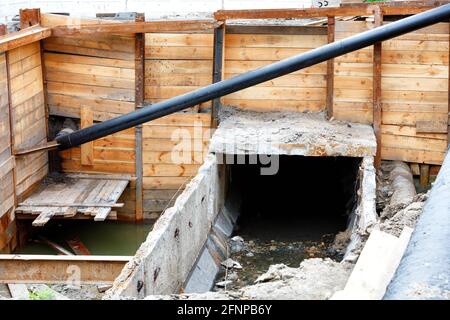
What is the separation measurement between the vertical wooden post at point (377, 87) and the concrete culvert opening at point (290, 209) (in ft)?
1.52

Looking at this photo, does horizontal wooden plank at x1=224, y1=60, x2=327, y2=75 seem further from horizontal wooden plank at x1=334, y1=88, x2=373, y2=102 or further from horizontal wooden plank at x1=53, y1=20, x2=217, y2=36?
horizontal wooden plank at x1=53, y1=20, x2=217, y2=36

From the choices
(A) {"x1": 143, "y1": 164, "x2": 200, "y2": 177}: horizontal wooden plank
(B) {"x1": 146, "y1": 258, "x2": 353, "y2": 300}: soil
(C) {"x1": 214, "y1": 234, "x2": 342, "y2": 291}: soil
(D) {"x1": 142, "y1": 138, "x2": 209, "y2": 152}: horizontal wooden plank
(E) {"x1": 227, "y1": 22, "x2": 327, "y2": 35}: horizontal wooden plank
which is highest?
(E) {"x1": 227, "y1": 22, "x2": 327, "y2": 35}: horizontal wooden plank

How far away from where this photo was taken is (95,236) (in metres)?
12.7

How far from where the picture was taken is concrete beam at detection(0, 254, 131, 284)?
317 inches

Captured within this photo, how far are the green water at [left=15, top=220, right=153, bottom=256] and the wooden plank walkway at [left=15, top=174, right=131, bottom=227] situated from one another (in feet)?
2.27

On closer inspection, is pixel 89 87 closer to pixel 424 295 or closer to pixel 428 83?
pixel 428 83

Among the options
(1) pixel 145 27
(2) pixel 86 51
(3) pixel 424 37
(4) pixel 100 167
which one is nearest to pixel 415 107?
(3) pixel 424 37

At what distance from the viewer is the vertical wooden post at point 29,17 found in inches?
478

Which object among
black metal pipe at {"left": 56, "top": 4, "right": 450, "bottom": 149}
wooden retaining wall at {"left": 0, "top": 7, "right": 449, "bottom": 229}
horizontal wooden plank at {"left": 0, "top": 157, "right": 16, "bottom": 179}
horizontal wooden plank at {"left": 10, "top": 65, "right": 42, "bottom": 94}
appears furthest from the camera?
wooden retaining wall at {"left": 0, "top": 7, "right": 449, "bottom": 229}

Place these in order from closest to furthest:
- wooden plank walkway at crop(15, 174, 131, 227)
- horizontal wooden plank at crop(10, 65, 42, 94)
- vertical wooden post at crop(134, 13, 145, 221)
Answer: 1. wooden plank walkway at crop(15, 174, 131, 227)
2. horizontal wooden plank at crop(10, 65, 42, 94)
3. vertical wooden post at crop(134, 13, 145, 221)

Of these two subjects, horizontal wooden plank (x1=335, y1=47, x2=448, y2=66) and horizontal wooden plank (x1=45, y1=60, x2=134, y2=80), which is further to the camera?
horizontal wooden plank (x1=45, y1=60, x2=134, y2=80)

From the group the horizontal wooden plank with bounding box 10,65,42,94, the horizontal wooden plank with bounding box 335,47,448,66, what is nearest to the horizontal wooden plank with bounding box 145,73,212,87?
the horizontal wooden plank with bounding box 10,65,42,94
